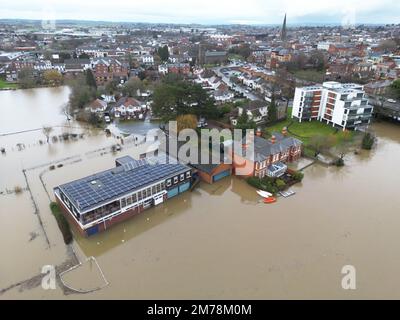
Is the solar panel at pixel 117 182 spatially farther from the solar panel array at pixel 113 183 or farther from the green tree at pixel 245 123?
the green tree at pixel 245 123

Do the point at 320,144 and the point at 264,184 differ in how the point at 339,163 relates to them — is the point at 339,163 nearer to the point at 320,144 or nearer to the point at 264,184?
the point at 320,144

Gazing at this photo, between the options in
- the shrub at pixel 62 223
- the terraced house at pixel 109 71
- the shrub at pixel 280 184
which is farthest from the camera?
the terraced house at pixel 109 71

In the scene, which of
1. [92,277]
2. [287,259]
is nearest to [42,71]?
[92,277]

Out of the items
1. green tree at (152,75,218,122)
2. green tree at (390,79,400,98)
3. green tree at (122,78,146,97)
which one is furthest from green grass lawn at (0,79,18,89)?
green tree at (390,79,400,98)

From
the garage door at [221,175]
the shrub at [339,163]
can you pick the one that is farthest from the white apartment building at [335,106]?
the garage door at [221,175]

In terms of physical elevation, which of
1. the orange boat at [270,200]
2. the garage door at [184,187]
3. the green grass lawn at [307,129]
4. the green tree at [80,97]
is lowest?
the orange boat at [270,200]

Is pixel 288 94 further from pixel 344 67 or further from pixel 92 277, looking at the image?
pixel 92 277
